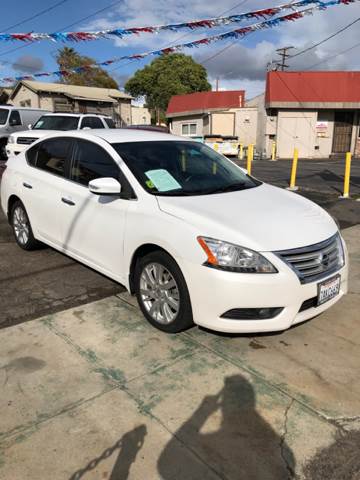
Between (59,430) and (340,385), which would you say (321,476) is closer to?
(340,385)

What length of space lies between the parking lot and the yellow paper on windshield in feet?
3.92

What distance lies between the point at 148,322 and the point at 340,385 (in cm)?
164

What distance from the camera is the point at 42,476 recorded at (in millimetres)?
2262

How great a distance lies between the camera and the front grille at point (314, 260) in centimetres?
324

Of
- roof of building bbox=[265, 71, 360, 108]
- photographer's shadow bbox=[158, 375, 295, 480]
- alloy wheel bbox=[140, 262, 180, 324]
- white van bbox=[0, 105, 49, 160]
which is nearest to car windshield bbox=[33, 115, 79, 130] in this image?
white van bbox=[0, 105, 49, 160]

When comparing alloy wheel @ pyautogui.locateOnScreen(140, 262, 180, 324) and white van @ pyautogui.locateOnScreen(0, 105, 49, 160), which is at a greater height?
white van @ pyautogui.locateOnScreen(0, 105, 49, 160)

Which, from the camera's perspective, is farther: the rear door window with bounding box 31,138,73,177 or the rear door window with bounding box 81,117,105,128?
the rear door window with bounding box 81,117,105,128

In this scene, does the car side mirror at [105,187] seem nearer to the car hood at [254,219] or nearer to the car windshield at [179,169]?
the car windshield at [179,169]

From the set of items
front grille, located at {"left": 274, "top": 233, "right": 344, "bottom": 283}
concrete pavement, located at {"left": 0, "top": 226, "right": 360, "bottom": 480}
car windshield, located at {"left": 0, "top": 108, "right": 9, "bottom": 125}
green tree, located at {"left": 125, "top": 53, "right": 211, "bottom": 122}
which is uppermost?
green tree, located at {"left": 125, "top": 53, "right": 211, "bottom": 122}

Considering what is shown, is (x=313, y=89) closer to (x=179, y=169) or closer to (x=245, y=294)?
(x=179, y=169)

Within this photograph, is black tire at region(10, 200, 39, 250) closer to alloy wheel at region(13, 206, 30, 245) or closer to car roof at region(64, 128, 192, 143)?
alloy wheel at region(13, 206, 30, 245)

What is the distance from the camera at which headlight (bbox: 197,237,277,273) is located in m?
3.17

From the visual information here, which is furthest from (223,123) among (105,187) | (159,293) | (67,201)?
(159,293)

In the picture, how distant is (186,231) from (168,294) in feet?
1.90
